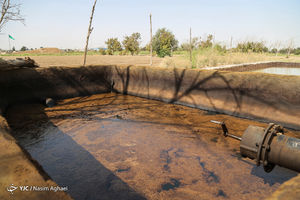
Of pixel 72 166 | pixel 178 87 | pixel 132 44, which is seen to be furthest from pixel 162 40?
pixel 72 166

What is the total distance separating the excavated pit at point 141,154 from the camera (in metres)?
2.11

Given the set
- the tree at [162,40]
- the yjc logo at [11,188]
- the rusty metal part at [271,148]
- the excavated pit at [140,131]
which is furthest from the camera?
the tree at [162,40]

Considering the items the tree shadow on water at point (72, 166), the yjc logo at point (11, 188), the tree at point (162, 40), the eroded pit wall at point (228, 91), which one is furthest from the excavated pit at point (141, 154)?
the tree at point (162, 40)

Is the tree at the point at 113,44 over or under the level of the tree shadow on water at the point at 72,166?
over

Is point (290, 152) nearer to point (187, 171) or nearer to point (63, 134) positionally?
point (187, 171)

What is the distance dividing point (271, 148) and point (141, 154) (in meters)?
1.71

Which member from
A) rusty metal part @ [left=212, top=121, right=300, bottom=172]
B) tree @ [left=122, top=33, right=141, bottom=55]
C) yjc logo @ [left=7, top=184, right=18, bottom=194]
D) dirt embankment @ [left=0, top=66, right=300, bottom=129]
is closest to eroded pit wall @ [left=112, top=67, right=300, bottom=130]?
dirt embankment @ [left=0, top=66, right=300, bottom=129]

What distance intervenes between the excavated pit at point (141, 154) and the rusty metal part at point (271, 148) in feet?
1.28

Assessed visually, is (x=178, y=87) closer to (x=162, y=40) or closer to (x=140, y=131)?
(x=140, y=131)

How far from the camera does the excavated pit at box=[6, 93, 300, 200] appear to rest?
83.1 inches

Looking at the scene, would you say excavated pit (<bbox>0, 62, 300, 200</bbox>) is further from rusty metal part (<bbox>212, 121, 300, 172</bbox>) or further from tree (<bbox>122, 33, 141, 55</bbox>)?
tree (<bbox>122, 33, 141, 55</bbox>)

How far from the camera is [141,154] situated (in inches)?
112

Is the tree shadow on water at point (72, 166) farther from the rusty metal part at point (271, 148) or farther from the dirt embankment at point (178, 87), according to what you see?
the dirt embankment at point (178, 87)

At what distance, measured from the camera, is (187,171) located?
7.93 ft
